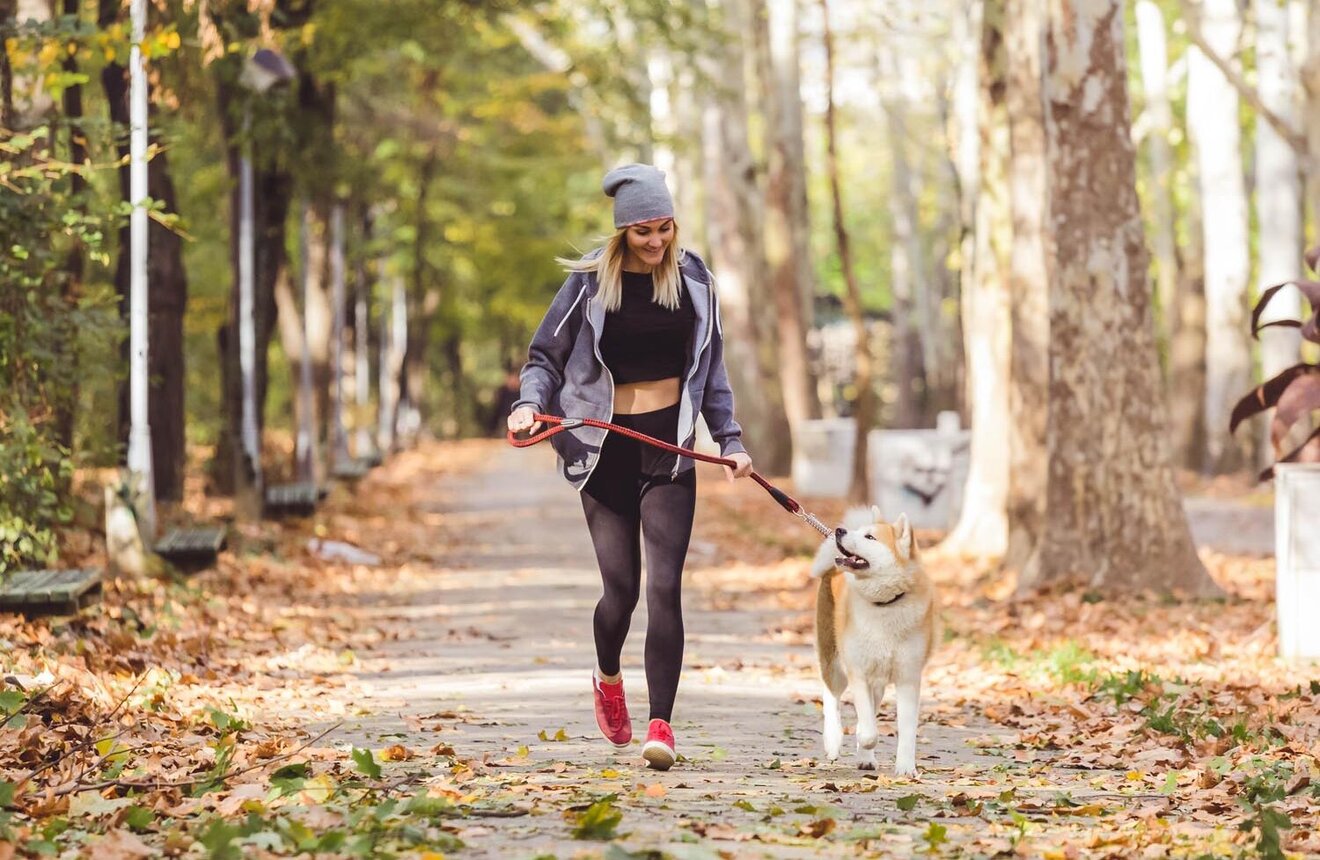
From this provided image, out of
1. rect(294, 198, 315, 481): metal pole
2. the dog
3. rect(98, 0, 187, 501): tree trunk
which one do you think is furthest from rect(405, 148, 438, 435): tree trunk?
the dog

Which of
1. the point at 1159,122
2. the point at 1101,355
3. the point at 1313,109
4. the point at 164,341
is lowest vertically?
the point at 1101,355

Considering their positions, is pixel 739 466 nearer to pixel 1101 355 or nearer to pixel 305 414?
pixel 1101 355

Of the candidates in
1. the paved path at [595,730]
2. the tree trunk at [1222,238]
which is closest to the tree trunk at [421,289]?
the tree trunk at [1222,238]

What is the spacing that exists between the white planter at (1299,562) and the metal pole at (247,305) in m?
11.4

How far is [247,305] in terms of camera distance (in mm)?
20000

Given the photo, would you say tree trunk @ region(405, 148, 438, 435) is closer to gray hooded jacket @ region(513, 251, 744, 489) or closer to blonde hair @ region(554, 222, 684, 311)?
gray hooded jacket @ region(513, 251, 744, 489)

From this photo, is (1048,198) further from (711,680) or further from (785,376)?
(785,376)

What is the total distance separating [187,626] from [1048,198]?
21.8 feet

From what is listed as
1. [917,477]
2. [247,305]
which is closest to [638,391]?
[247,305]

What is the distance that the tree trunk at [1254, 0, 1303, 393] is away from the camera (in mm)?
26922

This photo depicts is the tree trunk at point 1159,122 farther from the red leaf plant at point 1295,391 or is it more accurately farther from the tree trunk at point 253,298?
the red leaf plant at point 1295,391

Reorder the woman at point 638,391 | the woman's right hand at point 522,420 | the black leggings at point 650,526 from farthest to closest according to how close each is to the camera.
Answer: the black leggings at point 650,526, the woman at point 638,391, the woman's right hand at point 522,420

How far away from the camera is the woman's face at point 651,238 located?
23.4 ft

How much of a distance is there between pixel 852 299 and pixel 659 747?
17887 mm
